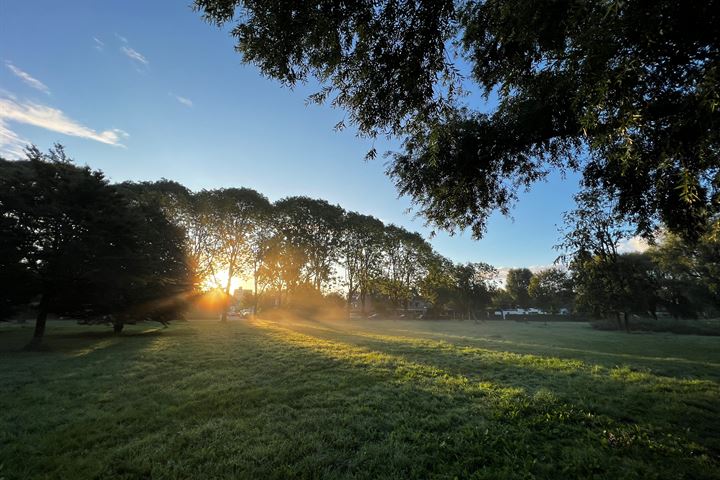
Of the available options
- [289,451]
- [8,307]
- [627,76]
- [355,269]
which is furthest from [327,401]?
[355,269]

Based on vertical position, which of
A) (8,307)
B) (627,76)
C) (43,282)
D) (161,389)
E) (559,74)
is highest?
(559,74)

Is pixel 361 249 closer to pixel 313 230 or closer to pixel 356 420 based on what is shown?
pixel 313 230

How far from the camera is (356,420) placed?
5434 mm

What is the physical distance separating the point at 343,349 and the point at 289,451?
9761mm

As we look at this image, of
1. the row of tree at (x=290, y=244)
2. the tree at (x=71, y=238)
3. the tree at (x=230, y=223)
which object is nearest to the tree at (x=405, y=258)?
the row of tree at (x=290, y=244)

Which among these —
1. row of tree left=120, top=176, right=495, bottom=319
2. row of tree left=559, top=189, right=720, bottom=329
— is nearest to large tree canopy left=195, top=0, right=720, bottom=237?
row of tree left=559, top=189, right=720, bottom=329

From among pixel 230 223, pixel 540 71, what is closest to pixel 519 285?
pixel 230 223

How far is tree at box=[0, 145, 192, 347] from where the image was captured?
14094 mm

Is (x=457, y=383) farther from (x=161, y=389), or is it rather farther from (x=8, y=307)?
(x=8, y=307)

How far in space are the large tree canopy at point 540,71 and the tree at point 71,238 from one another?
16128mm

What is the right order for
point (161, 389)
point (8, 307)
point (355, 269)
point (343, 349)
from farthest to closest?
point (355, 269) → point (8, 307) → point (343, 349) → point (161, 389)

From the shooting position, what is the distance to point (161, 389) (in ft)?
24.2

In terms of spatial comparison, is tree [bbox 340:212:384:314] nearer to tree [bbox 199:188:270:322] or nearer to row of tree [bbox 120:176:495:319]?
row of tree [bbox 120:176:495:319]

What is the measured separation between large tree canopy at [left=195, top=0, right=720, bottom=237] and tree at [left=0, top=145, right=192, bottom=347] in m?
16.1
